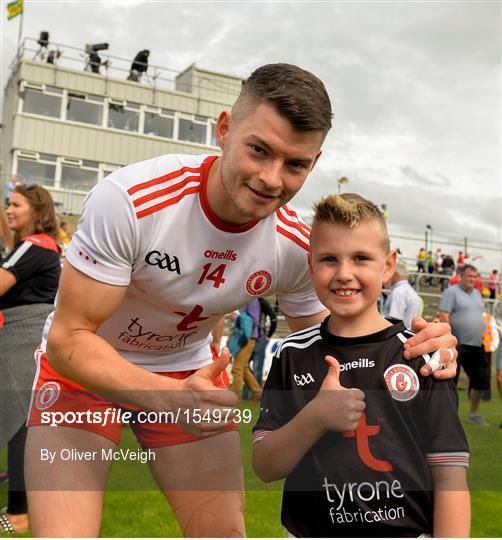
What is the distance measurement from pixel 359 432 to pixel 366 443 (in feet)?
0.13

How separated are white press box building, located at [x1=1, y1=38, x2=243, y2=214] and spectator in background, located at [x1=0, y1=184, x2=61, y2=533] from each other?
24.3 m

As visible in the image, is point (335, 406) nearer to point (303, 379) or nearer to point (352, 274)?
point (303, 379)

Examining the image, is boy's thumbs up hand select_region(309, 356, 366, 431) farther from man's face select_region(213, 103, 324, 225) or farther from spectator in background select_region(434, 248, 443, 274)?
spectator in background select_region(434, 248, 443, 274)

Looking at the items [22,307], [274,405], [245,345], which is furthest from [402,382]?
[245,345]

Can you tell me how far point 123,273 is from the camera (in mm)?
2271

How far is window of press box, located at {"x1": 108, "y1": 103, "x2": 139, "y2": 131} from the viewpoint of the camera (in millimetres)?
33000

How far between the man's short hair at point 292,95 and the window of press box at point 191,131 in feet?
109

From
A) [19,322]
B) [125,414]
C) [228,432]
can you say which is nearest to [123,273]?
[125,414]

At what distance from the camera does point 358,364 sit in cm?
213

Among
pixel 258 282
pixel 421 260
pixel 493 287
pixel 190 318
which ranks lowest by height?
pixel 190 318

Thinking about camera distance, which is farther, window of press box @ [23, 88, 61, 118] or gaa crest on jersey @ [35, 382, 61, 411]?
window of press box @ [23, 88, 61, 118]

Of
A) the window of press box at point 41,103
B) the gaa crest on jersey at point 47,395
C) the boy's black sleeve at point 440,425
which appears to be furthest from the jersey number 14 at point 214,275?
the window of press box at point 41,103

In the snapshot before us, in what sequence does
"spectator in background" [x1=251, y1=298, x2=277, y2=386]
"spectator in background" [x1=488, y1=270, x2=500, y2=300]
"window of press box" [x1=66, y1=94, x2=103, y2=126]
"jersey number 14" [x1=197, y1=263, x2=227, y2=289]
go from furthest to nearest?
"window of press box" [x1=66, y1=94, x2=103, y2=126] < "spectator in background" [x1=488, y1=270, x2=500, y2=300] < "spectator in background" [x1=251, y1=298, x2=277, y2=386] < "jersey number 14" [x1=197, y1=263, x2=227, y2=289]

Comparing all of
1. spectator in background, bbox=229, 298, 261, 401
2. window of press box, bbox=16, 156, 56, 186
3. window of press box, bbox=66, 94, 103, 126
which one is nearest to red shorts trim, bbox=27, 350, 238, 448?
spectator in background, bbox=229, 298, 261, 401
